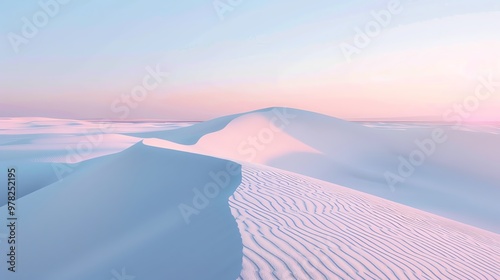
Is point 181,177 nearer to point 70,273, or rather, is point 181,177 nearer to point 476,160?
point 70,273

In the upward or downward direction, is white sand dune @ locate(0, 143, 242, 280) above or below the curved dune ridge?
above

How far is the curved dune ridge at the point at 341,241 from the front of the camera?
3.65 m

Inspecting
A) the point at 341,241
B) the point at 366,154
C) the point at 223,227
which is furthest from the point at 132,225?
the point at 366,154

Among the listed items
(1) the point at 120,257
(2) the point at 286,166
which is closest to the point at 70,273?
(1) the point at 120,257

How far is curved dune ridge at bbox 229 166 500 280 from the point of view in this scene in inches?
144

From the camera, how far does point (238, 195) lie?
20.2ft

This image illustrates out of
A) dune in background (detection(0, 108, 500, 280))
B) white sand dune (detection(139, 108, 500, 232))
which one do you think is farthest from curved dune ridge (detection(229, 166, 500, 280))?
white sand dune (detection(139, 108, 500, 232))

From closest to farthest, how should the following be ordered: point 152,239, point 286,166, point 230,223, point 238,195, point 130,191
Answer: point 230,223
point 152,239
point 238,195
point 130,191
point 286,166

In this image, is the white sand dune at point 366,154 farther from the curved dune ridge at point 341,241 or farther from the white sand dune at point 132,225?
the curved dune ridge at point 341,241

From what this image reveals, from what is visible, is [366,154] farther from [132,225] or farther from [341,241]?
[341,241]

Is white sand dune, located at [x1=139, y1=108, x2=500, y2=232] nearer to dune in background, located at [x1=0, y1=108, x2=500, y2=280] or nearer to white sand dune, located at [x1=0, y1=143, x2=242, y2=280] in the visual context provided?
dune in background, located at [x1=0, y1=108, x2=500, y2=280]

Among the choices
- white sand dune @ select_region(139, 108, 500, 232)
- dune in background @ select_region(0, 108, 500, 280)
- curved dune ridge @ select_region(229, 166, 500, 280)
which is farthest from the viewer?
white sand dune @ select_region(139, 108, 500, 232)

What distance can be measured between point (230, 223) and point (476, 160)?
21.8 metres

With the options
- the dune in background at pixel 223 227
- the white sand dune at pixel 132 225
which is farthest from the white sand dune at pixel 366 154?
the white sand dune at pixel 132 225
